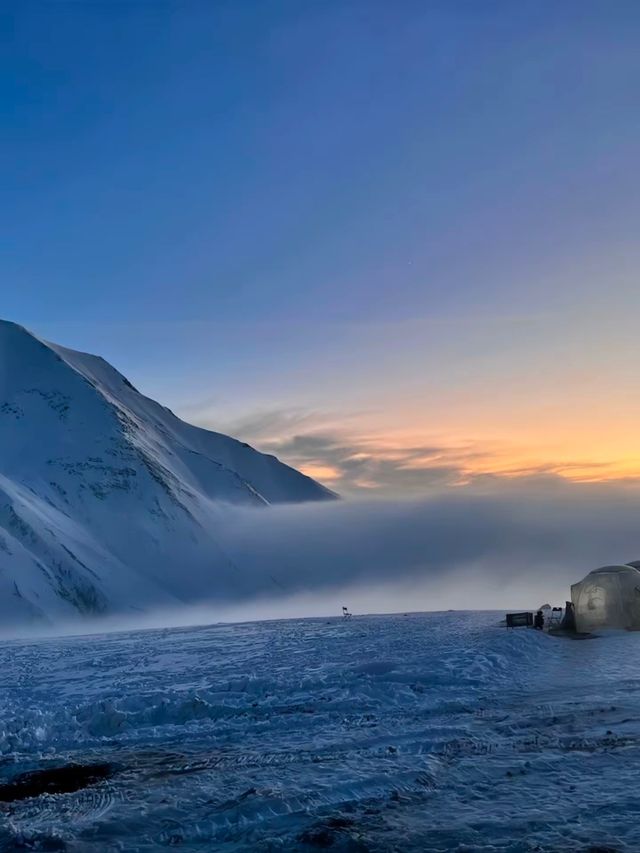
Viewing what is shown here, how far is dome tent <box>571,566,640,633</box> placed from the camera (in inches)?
1642

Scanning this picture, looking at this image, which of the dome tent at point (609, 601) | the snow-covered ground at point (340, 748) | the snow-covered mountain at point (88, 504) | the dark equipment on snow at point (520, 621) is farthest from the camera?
the snow-covered mountain at point (88, 504)

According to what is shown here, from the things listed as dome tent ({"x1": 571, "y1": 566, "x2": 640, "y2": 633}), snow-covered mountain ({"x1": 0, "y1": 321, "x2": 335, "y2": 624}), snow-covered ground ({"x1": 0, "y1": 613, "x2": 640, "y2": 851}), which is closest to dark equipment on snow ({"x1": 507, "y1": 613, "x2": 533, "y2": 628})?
dome tent ({"x1": 571, "y1": 566, "x2": 640, "y2": 633})

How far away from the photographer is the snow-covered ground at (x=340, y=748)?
43.0ft

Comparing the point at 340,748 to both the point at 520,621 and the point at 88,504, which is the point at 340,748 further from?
the point at 88,504

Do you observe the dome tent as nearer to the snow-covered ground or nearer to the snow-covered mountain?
the snow-covered ground

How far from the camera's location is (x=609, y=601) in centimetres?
4222

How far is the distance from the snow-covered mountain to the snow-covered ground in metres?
75.1

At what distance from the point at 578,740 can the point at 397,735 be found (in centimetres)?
452

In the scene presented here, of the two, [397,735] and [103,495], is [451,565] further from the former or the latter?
[397,735]

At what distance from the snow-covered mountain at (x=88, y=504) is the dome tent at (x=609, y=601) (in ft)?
241

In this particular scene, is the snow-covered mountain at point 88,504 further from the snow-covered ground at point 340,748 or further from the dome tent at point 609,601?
the snow-covered ground at point 340,748

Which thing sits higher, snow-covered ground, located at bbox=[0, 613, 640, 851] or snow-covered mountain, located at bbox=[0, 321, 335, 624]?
snow-covered mountain, located at bbox=[0, 321, 335, 624]

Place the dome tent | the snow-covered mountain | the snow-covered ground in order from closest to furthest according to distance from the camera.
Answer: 1. the snow-covered ground
2. the dome tent
3. the snow-covered mountain

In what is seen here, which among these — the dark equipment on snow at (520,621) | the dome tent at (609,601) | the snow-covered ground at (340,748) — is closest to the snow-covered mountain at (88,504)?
the dark equipment on snow at (520,621)
